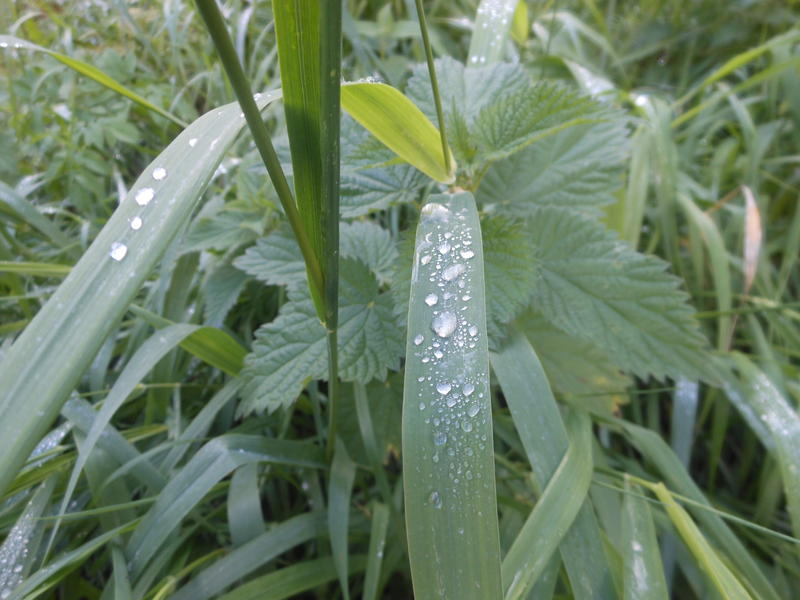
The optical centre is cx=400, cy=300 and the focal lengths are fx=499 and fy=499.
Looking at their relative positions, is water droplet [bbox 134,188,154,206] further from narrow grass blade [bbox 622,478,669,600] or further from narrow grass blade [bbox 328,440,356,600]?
narrow grass blade [bbox 622,478,669,600]

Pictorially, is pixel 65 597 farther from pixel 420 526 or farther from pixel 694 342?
pixel 694 342

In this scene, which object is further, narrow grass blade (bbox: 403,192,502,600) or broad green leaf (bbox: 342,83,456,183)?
broad green leaf (bbox: 342,83,456,183)

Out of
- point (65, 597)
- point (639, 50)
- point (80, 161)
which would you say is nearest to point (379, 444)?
point (65, 597)

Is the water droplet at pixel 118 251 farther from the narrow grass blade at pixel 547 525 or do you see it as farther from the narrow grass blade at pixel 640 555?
the narrow grass blade at pixel 640 555

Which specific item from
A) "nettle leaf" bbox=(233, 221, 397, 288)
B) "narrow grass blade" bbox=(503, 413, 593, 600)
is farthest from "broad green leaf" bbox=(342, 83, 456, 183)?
"narrow grass blade" bbox=(503, 413, 593, 600)

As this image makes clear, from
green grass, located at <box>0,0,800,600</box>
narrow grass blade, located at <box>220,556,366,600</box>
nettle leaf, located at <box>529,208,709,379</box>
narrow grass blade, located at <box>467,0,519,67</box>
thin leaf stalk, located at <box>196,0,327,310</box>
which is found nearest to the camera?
thin leaf stalk, located at <box>196,0,327,310</box>

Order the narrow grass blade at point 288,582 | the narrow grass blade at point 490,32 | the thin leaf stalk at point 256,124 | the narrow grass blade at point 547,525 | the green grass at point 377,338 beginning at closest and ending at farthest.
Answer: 1. the thin leaf stalk at point 256,124
2. the green grass at point 377,338
3. the narrow grass blade at point 547,525
4. the narrow grass blade at point 288,582
5. the narrow grass blade at point 490,32

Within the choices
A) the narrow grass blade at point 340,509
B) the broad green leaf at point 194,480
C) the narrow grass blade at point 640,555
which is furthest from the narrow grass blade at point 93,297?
the narrow grass blade at point 640,555

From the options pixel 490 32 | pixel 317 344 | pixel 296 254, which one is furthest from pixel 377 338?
pixel 490 32
